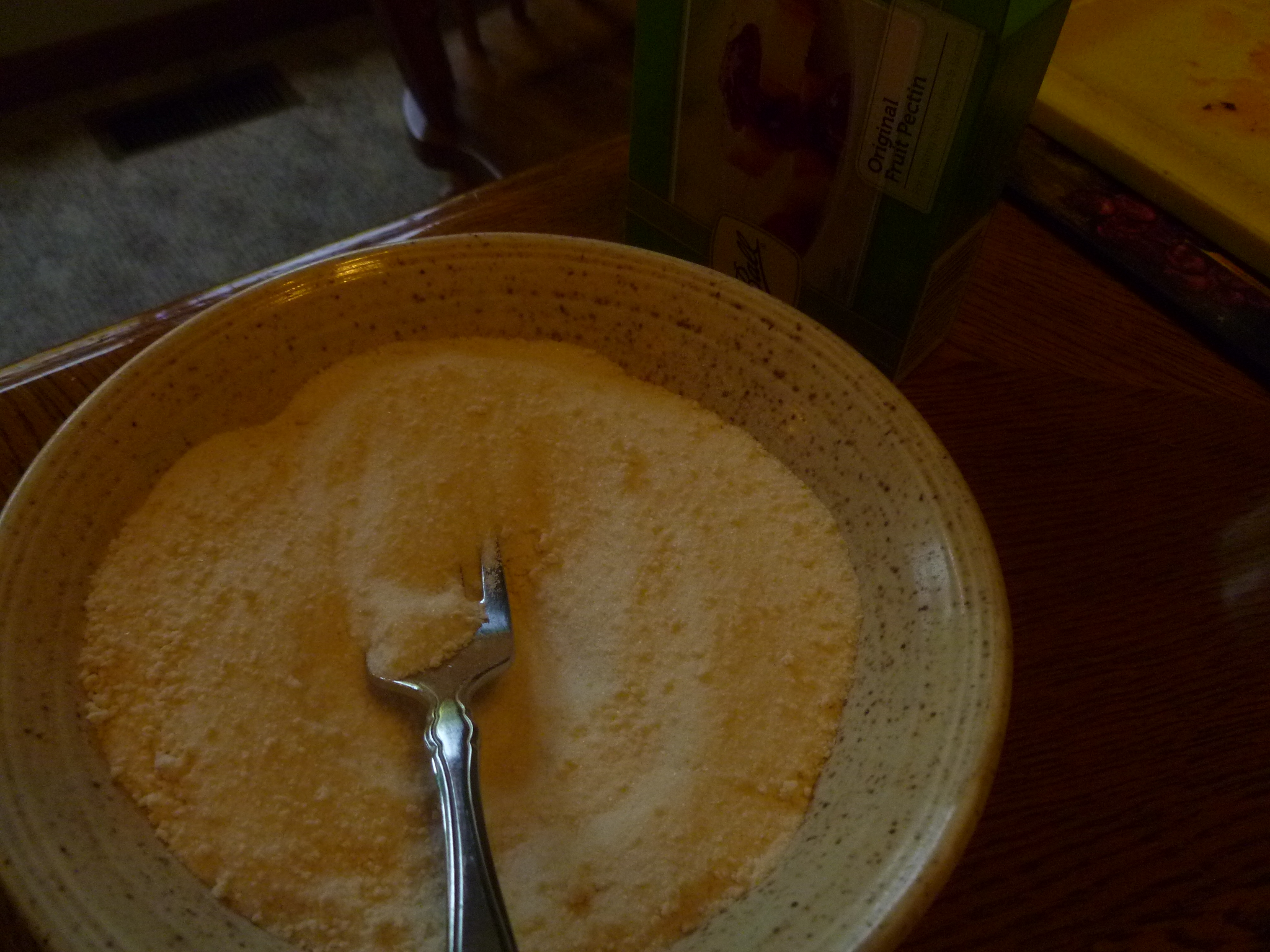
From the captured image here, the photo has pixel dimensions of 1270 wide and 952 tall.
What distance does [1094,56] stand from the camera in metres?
0.87

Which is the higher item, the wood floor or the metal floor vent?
the wood floor

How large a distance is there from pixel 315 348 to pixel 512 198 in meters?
0.24

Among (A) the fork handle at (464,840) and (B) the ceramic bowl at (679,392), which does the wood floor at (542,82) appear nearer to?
(B) the ceramic bowl at (679,392)

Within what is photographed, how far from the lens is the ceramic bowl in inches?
13.8

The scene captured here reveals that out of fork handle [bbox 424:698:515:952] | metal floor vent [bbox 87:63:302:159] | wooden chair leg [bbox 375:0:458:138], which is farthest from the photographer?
metal floor vent [bbox 87:63:302:159]

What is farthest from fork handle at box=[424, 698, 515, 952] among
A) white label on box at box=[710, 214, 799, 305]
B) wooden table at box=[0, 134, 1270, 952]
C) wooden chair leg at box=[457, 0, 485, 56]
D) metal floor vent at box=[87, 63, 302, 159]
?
metal floor vent at box=[87, 63, 302, 159]

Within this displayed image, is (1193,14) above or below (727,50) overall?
below

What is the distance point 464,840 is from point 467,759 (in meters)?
0.04

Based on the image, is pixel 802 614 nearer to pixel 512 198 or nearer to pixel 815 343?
pixel 815 343

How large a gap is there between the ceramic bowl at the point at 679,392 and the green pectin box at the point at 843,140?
0.24 ft

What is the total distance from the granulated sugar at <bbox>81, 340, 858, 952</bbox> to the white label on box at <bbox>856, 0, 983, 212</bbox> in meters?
0.16

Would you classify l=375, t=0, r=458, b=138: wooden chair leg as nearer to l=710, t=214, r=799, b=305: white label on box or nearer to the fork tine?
l=710, t=214, r=799, b=305: white label on box

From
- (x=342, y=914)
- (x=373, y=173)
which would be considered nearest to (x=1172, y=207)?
(x=342, y=914)

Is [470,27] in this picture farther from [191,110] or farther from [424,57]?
[191,110]
